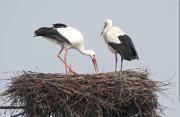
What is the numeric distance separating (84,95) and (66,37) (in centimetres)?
265

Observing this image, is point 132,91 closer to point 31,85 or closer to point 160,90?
point 160,90

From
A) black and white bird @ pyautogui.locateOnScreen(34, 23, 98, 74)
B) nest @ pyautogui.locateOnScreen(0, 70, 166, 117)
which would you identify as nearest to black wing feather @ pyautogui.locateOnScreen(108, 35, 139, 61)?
black and white bird @ pyautogui.locateOnScreen(34, 23, 98, 74)

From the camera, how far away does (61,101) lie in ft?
29.9

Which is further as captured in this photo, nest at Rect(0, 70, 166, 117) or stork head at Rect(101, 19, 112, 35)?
stork head at Rect(101, 19, 112, 35)

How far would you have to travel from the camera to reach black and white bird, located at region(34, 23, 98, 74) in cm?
1139

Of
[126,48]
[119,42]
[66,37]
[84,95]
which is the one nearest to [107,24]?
[119,42]

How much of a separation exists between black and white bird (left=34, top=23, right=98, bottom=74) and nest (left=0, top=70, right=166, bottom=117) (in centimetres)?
174

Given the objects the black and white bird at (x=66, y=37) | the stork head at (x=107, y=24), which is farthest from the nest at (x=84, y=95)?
the stork head at (x=107, y=24)

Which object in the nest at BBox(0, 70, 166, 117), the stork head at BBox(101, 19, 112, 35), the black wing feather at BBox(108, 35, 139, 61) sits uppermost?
the stork head at BBox(101, 19, 112, 35)

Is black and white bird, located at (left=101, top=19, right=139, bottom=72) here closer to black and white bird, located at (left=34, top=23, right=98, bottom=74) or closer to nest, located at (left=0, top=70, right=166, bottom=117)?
black and white bird, located at (left=34, top=23, right=98, bottom=74)

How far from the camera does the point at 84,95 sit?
9156 mm

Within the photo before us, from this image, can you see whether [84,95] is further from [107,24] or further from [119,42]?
[107,24]

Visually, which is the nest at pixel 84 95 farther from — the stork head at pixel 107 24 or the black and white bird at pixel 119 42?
the stork head at pixel 107 24

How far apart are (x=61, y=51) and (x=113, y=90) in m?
3.12
